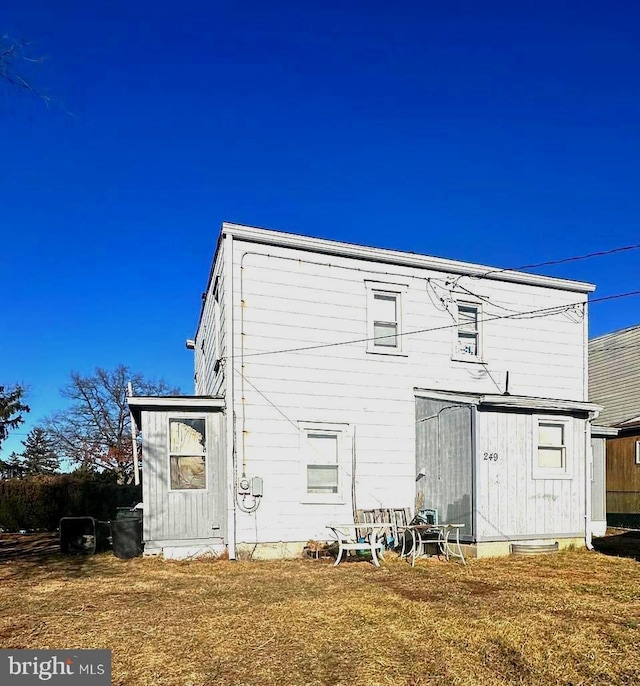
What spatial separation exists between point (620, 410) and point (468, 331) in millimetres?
10517

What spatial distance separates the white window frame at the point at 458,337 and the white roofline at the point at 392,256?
694 millimetres

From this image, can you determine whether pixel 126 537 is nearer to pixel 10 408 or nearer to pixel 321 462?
pixel 321 462

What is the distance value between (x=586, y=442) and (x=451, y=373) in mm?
3101

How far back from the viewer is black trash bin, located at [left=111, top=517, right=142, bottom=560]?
10.9m

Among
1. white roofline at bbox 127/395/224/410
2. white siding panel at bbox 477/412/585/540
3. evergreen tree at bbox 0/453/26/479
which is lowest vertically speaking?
evergreen tree at bbox 0/453/26/479

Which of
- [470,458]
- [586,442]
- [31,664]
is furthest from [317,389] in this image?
[31,664]

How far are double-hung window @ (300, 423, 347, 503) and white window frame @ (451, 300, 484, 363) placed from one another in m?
3.26

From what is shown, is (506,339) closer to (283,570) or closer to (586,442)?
(586,442)

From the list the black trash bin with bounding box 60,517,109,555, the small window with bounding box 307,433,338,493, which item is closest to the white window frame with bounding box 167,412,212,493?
the small window with bounding box 307,433,338,493

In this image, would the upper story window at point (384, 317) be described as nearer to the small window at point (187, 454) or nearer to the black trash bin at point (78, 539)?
the small window at point (187, 454)

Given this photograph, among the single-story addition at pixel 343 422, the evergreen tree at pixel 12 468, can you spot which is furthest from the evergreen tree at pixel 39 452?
the single-story addition at pixel 343 422

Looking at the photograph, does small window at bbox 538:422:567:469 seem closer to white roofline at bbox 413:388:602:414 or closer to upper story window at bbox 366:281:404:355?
white roofline at bbox 413:388:602:414

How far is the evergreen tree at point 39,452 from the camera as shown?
130 ft

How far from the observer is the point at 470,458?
36.8 feet
